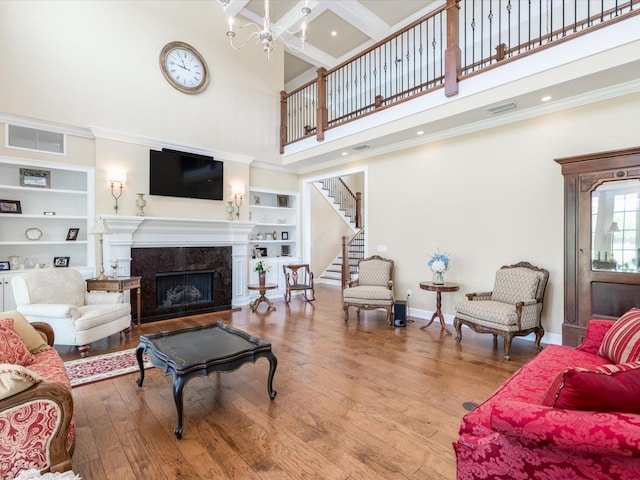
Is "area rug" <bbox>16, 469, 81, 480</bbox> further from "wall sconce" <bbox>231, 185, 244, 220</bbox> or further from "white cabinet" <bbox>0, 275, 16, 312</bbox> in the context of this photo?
"wall sconce" <bbox>231, 185, 244, 220</bbox>

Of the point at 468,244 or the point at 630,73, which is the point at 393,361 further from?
the point at 630,73

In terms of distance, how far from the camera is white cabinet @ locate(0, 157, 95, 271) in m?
4.64

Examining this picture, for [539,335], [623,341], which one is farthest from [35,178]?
[539,335]

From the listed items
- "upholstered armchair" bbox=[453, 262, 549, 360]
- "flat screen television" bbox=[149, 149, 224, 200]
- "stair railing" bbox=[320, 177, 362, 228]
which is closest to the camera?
"upholstered armchair" bbox=[453, 262, 549, 360]

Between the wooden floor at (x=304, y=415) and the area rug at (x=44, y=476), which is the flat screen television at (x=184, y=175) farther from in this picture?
the area rug at (x=44, y=476)

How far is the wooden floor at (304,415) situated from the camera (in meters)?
1.90

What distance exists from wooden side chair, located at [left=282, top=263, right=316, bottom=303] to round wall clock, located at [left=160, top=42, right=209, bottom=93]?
385 cm

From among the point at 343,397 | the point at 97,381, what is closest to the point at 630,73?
the point at 343,397

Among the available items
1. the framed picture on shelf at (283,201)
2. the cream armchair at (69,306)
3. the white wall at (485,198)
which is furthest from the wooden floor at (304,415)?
the framed picture on shelf at (283,201)

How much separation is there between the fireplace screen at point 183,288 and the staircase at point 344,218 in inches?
153

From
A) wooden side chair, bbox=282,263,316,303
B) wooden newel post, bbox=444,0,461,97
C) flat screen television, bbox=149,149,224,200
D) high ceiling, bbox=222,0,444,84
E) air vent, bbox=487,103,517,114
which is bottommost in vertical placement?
wooden side chair, bbox=282,263,316,303

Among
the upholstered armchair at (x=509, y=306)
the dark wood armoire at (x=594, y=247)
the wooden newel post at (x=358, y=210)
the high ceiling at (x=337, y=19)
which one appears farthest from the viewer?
the wooden newel post at (x=358, y=210)

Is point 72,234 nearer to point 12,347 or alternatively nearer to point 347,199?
point 12,347

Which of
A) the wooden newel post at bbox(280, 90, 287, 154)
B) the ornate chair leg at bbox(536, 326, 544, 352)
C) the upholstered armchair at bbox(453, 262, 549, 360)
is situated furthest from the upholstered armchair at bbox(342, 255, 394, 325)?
the wooden newel post at bbox(280, 90, 287, 154)
